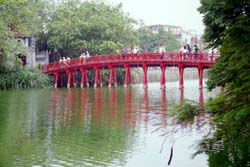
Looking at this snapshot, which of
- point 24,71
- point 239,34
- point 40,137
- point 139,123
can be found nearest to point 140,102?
point 139,123

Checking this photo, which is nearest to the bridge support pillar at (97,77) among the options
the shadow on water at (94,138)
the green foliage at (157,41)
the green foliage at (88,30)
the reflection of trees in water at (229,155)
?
the green foliage at (88,30)

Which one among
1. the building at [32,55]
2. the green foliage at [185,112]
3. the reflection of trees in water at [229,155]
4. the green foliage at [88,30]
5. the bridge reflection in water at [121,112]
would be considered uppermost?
the green foliage at [88,30]

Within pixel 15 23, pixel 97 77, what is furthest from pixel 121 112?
pixel 15 23

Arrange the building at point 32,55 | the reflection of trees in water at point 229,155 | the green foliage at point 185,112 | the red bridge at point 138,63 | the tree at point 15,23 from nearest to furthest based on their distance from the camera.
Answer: the green foliage at point 185,112 < the reflection of trees in water at point 229,155 < the red bridge at point 138,63 < the tree at point 15,23 < the building at point 32,55

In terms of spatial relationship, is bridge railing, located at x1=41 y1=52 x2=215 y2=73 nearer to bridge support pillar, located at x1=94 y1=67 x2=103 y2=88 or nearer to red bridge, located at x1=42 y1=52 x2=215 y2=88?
red bridge, located at x1=42 y1=52 x2=215 y2=88

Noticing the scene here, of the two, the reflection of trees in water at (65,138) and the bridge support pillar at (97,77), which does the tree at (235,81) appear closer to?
the reflection of trees in water at (65,138)

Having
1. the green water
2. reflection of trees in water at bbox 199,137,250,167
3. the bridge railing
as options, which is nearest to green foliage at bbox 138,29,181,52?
the bridge railing

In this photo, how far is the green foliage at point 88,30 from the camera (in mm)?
47625

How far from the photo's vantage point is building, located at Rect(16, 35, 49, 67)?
4703 cm

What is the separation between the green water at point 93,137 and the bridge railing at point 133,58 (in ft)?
45.7

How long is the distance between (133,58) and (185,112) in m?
32.8

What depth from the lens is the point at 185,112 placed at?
7.32 metres

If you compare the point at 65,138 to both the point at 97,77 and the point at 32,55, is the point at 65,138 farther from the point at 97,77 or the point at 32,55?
the point at 32,55

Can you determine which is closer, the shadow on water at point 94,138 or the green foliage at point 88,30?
the shadow on water at point 94,138
